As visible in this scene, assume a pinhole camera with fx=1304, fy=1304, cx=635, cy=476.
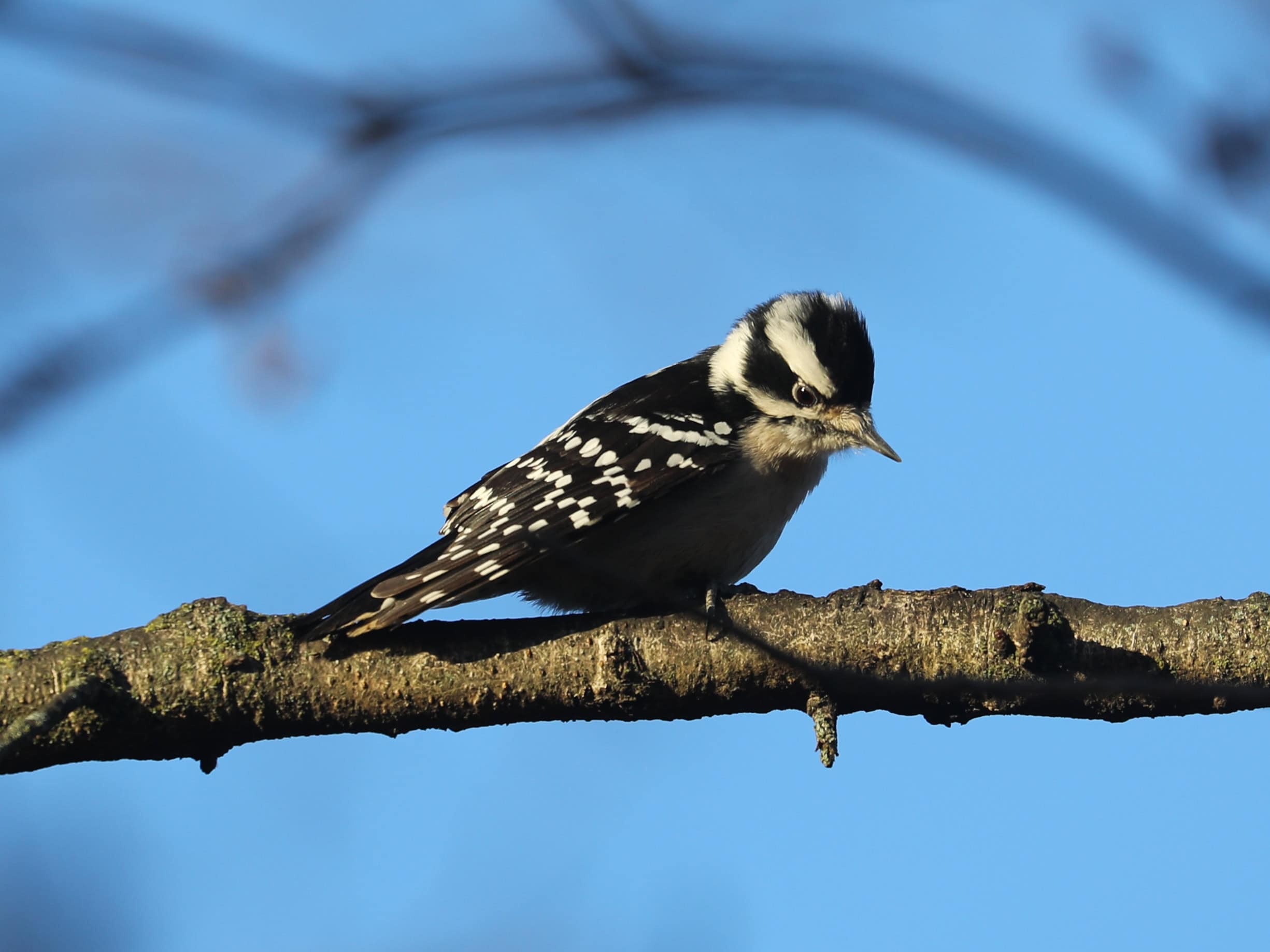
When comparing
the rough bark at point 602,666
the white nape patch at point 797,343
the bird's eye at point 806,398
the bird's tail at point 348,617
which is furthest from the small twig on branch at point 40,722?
the white nape patch at point 797,343

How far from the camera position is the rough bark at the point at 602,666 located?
4.00m

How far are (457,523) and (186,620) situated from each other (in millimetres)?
1329

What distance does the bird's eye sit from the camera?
5.83 m

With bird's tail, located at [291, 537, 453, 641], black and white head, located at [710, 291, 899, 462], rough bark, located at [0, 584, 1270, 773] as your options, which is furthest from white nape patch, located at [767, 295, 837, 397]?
bird's tail, located at [291, 537, 453, 641]

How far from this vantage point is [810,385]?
585cm

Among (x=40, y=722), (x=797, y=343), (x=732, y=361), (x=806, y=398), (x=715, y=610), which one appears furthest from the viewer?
(x=732, y=361)

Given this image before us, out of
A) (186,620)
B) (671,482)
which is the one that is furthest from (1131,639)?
(186,620)

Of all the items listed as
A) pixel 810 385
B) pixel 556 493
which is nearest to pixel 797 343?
pixel 810 385

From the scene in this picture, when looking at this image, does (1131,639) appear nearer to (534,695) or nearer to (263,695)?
(534,695)

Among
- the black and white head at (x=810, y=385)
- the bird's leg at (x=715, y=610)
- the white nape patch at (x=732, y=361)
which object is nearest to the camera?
the bird's leg at (x=715, y=610)

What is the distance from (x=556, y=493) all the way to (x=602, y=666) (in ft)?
3.74

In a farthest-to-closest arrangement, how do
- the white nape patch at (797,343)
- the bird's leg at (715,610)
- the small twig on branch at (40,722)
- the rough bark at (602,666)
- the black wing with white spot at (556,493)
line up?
the white nape patch at (797,343) → the black wing with white spot at (556,493) → the bird's leg at (715,610) → the rough bark at (602,666) → the small twig on branch at (40,722)

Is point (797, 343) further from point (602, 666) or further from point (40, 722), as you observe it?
point (40, 722)

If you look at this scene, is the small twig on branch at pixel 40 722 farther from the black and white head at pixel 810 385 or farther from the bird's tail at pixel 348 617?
the black and white head at pixel 810 385
